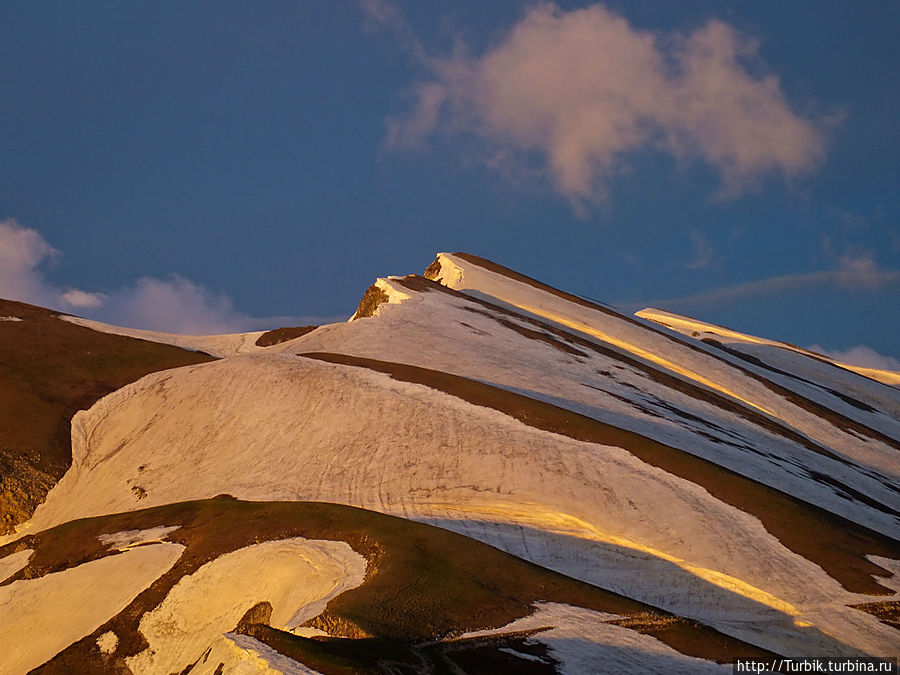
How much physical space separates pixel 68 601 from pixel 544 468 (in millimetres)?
21440

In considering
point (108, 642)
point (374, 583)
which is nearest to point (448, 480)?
point (374, 583)

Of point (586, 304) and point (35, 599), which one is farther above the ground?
point (586, 304)

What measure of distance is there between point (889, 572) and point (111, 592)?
32492 millimetres

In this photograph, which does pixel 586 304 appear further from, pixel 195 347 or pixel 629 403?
pixel 195 347

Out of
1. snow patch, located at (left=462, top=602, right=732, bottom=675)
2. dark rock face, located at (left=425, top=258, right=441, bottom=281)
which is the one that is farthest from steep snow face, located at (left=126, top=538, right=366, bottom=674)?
dark rock face, located at (left=425, top=258, right=441, bottom=281)

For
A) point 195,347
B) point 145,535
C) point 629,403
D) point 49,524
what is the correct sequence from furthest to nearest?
point 195,347 < point 629,403 < point 49,524 < point 145,535

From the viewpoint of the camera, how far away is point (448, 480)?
116ft

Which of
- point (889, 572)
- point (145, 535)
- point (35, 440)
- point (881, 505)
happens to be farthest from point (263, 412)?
point (881, 505)

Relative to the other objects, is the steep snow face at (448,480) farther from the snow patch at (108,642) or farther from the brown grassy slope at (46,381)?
the snow patch at (108,642)

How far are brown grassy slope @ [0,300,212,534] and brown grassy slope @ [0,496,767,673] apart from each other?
5096 millimetres

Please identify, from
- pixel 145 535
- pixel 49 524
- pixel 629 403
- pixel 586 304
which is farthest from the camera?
pixel 586 304

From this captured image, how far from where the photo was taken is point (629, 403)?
48.7 meters

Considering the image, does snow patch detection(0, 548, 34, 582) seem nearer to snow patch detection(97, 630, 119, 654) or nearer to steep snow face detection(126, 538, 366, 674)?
Answer: snow patch detection(97, 630, 119, 654)

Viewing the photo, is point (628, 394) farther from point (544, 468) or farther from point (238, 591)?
point (238, 591)
